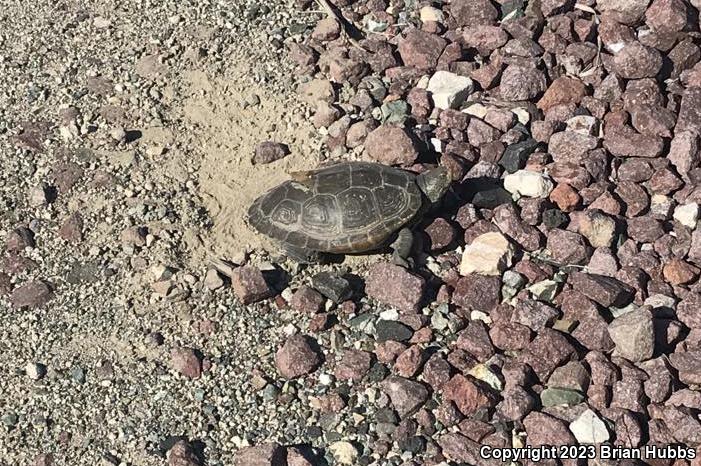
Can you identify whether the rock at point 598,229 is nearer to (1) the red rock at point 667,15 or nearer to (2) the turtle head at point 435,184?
(2) the turtle head at point 435,184

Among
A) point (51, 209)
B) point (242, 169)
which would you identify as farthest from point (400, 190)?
point (51, 209)

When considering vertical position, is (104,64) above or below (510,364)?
above

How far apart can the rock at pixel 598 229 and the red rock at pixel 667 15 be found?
233 cm

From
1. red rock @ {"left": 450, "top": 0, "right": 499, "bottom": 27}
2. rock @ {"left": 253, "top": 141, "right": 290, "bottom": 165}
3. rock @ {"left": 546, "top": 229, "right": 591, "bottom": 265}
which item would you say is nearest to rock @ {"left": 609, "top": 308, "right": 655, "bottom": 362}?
rock @ {"left": 546, "top": 229, "right": 591, "bottom": 265}

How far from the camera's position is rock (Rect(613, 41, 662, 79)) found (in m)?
6.91

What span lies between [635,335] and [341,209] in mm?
2260

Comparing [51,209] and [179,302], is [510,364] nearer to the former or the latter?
[179,302]

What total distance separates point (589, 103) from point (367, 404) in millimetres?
3414

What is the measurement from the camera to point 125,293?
5.93 metres

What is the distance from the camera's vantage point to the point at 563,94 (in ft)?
22.6

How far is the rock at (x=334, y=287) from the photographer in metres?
5.77

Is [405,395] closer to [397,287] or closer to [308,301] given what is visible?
[397,287]

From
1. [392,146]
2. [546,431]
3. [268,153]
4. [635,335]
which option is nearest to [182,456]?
[546,431]

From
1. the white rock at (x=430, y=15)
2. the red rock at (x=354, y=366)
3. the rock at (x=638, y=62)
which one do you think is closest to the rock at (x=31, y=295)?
the red rock at (x=354, y=366)
